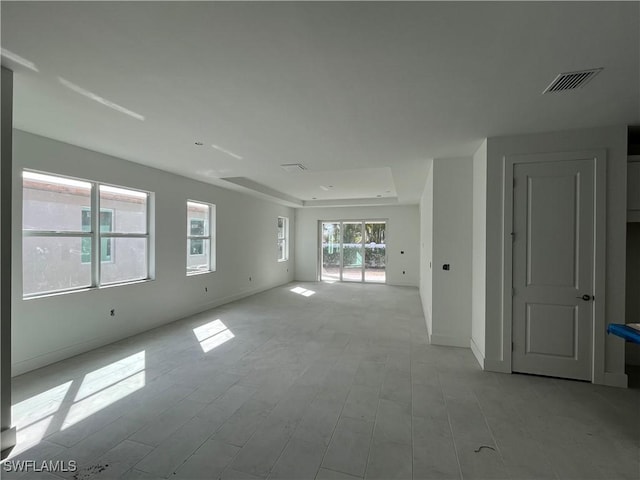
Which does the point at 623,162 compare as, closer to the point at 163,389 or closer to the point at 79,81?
the point at 79,81

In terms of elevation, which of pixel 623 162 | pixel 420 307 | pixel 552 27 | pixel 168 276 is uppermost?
pixel 552 27

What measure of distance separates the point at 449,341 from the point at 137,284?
15.3ft

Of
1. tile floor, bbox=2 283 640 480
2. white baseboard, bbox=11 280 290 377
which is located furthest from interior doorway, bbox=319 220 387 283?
Result: tile floor, bbox=2 283 640 480

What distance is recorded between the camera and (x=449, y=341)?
12.9 ft

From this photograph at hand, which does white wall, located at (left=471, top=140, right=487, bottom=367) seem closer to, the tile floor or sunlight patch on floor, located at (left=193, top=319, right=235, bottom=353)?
the tile floor

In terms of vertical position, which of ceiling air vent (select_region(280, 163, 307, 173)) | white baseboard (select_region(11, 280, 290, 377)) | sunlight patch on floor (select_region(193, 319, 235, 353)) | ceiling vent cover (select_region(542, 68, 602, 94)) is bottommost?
sunlight patch on floor (select_region(193, 319, 235, 353))

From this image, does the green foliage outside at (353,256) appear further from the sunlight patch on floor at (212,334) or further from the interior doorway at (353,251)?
the sunlight patch on floor at (212,334)

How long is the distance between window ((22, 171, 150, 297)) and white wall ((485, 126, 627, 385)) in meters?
4.95

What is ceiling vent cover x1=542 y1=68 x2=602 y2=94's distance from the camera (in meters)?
1.88

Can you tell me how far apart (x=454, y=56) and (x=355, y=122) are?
44.5 inches

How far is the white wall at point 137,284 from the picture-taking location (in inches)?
121

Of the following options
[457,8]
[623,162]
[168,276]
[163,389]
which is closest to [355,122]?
[457,8]

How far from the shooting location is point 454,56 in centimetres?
172

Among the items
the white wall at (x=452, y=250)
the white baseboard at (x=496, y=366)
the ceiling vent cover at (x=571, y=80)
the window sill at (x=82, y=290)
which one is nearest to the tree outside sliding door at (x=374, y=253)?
the white wall at (x=452, y=250)
